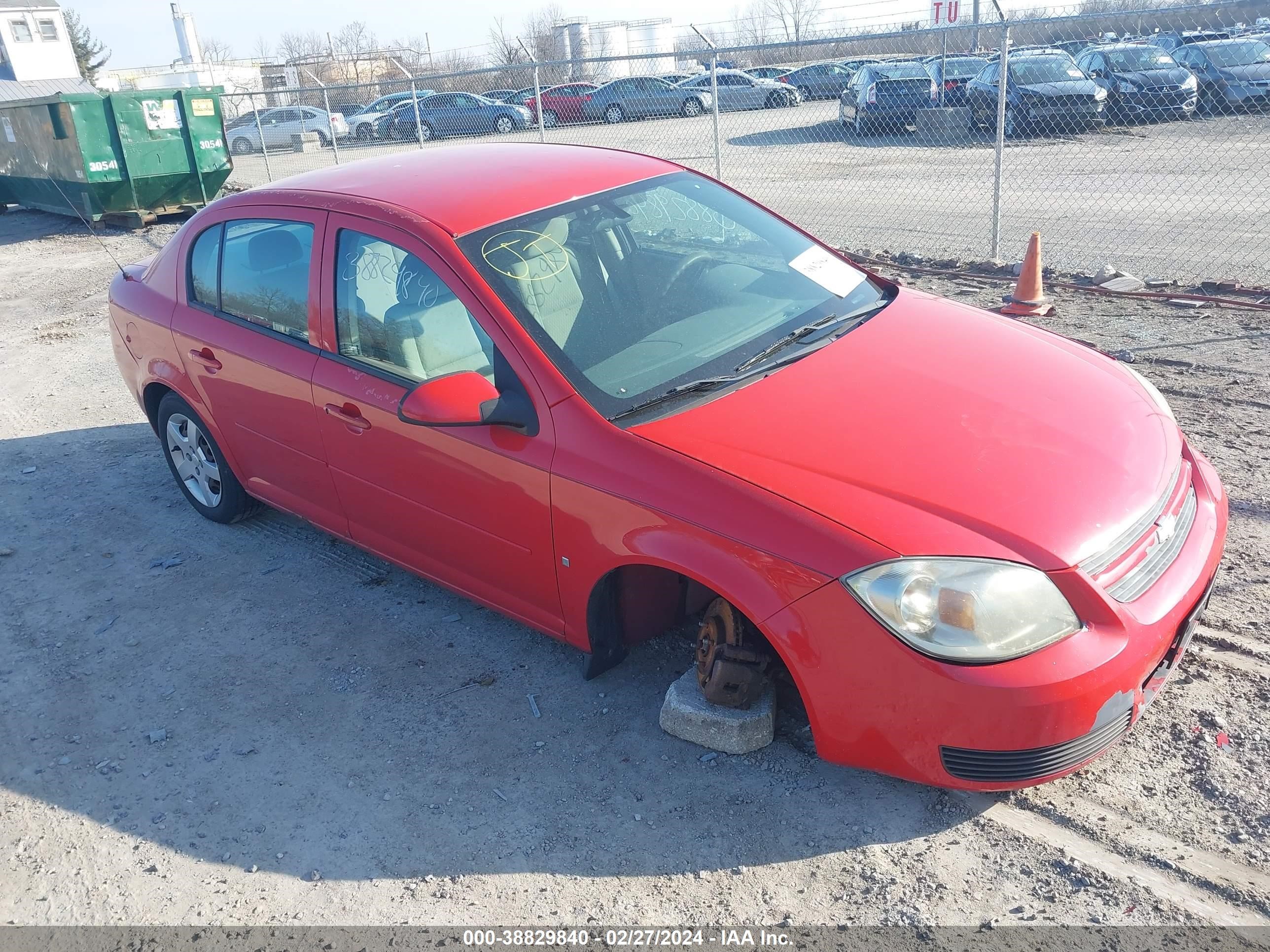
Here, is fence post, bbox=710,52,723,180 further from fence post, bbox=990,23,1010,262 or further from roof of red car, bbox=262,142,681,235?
roof of red car, bbox=262,142,681,235

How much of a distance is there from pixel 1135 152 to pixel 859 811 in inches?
611

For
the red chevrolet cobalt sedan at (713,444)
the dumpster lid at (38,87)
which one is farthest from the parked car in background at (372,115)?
the dumpster lid at (38,87)

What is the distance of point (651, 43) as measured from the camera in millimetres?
23953

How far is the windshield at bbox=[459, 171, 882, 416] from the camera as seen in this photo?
3.25 metres

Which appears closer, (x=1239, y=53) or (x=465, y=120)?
(x=1239, y=53)

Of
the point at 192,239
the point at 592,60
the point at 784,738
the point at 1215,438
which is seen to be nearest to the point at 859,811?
the point at 784,738

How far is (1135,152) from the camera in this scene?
15.3m

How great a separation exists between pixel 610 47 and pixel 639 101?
20465mm

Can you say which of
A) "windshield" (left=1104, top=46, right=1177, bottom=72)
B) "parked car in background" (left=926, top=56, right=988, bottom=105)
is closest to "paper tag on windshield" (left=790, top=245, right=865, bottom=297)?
"parked car in background" (left=926, top=56, right=988, bottom=105)

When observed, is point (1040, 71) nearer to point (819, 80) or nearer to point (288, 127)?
point (819, 80)

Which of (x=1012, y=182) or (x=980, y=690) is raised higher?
(x=980, y=690)

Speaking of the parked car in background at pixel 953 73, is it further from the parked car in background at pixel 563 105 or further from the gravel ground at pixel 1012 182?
the parked car in background at pixel 563 105

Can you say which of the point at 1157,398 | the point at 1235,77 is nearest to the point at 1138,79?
the point at 1235,77

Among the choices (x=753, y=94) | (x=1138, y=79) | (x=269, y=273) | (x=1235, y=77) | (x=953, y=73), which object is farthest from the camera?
(x=753, y=94)
